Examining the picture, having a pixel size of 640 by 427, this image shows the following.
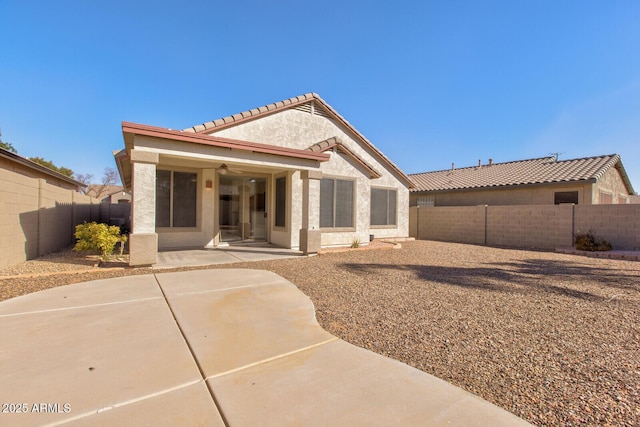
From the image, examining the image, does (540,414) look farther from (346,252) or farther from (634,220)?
(634,220)

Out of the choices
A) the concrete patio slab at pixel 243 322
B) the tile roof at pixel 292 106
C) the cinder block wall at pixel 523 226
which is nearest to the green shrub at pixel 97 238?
the concrete patio slab at pixel 243 322

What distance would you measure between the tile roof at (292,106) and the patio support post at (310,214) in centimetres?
356

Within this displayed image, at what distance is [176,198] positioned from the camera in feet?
36.6

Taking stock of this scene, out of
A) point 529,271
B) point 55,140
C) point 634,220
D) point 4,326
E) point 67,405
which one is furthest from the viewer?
point 55,140

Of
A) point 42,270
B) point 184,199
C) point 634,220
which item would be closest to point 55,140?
point 184,199

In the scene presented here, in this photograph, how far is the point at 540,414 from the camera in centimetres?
239

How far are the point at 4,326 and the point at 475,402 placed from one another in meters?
5.50

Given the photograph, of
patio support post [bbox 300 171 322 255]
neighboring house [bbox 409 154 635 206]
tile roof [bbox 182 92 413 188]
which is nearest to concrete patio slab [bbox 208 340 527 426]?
patio support post [bbox 300 171 322 255]

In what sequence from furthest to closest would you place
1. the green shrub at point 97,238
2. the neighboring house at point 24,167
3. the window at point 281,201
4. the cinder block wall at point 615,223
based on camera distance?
the cinder block wall at point 615,223 < the neighboring house at point 24,167 < the window at point 281,201 < the green shrub at point 97,238

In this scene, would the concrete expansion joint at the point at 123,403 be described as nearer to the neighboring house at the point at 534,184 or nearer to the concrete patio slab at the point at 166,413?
the concrete patio slab at the point at 166,413

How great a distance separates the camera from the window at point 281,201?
38.6ft

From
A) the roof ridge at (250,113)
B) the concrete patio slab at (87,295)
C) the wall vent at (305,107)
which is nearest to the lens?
the concrete patio slab at (87,295)

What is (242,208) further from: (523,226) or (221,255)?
(523,226)

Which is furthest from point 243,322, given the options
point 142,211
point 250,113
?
point 250,113
